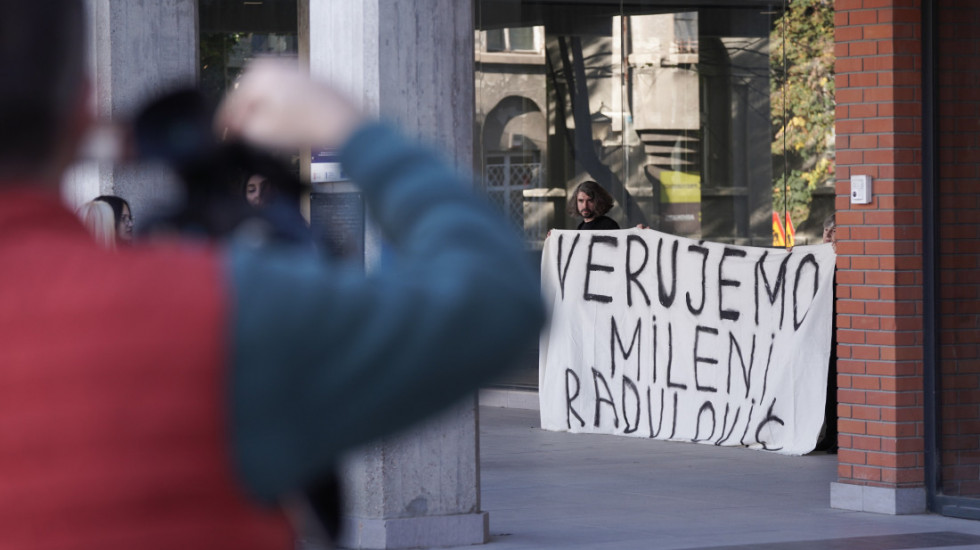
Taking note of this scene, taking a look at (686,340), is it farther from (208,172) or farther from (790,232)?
(208,172)

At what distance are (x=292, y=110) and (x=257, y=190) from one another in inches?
17.6

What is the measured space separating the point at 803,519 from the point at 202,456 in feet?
26.1

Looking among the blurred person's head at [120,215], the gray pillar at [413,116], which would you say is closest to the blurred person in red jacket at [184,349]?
the blurred person's head at [120,215]

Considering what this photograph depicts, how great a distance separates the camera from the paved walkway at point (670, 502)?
8141 mm

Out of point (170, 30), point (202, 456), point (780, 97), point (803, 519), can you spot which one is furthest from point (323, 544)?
point (780, 97)

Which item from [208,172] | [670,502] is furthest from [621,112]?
[208,172]

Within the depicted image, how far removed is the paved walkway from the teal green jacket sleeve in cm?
671

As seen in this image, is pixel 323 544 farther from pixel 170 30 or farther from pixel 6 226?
pixel 170 30

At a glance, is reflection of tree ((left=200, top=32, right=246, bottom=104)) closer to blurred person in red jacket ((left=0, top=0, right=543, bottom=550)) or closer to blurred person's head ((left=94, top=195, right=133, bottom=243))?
blurred person's head ((left=94, top=195, right=133, bottom=243))

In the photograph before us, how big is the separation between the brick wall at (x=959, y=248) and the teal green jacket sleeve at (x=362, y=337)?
809 centimetres

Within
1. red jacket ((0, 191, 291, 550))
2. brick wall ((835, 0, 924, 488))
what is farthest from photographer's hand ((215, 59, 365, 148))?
brick wall ((835, 0, 924, 488))

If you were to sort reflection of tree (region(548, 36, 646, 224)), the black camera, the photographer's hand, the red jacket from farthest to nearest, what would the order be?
reflection of tree (region(548, 36, 646, 224)) < the black camera < the photographer's hand < the red jacket

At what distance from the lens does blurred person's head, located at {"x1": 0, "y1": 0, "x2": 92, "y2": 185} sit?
49.6 inches

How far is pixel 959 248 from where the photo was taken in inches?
356
